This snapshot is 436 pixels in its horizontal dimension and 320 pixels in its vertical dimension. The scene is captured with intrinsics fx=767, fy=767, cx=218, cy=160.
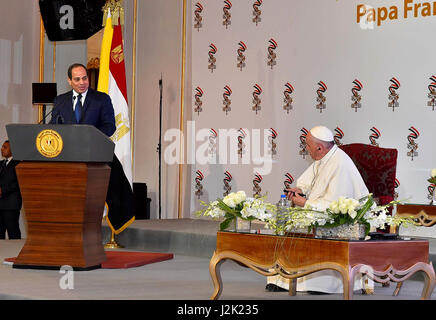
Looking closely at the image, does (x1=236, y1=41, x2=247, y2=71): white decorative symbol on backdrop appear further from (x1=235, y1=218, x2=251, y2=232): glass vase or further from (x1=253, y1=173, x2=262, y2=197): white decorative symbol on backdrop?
(x1=235, y1=218, x2=251, y2=232): glass vase

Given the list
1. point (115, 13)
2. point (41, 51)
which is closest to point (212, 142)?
point (115, 13)

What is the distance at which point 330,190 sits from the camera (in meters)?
5.16

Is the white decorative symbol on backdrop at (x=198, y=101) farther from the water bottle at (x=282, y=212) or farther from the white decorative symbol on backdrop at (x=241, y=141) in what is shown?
the water bottle at (x=282, y=212)

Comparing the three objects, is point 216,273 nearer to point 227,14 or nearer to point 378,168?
point 378,168

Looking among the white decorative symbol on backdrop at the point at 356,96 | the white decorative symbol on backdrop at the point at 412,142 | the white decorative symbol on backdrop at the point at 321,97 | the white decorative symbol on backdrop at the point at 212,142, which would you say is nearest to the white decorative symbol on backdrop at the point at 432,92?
the white decorative symbol on backdrop at the point at 412,142

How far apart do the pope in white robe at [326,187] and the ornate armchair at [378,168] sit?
1.07m

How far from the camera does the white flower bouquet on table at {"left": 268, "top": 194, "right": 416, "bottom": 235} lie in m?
4.03

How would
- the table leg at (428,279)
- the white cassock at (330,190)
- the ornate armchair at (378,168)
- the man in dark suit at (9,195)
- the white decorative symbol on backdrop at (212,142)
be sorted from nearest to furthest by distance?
1. the table leg at (428,279)
2. the white cassock at (330,190)
3. the ornate armchair at (378,168)
4. the man in dark suit at (9,195)
5. the white decorative symbol on backdrop at (212,142)

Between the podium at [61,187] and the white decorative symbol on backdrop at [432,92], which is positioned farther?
the white decorative symbol on backdrop at [432,92]

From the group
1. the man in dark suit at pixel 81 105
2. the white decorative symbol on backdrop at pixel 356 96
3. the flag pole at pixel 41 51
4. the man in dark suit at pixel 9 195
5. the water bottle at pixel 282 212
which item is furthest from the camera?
the flag pole at pixel 41 51

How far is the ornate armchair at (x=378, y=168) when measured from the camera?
20.5ft

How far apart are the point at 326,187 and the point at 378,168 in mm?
1263

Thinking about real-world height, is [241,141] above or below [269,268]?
above

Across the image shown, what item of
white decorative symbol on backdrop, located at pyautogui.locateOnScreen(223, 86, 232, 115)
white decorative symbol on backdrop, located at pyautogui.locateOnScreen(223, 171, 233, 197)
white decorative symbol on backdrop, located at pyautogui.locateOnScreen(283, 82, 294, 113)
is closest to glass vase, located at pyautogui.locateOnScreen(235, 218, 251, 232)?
white decorative symbol on backdrop, located at pyautogui.locateOnScreen(283, 82, 294, 113)
